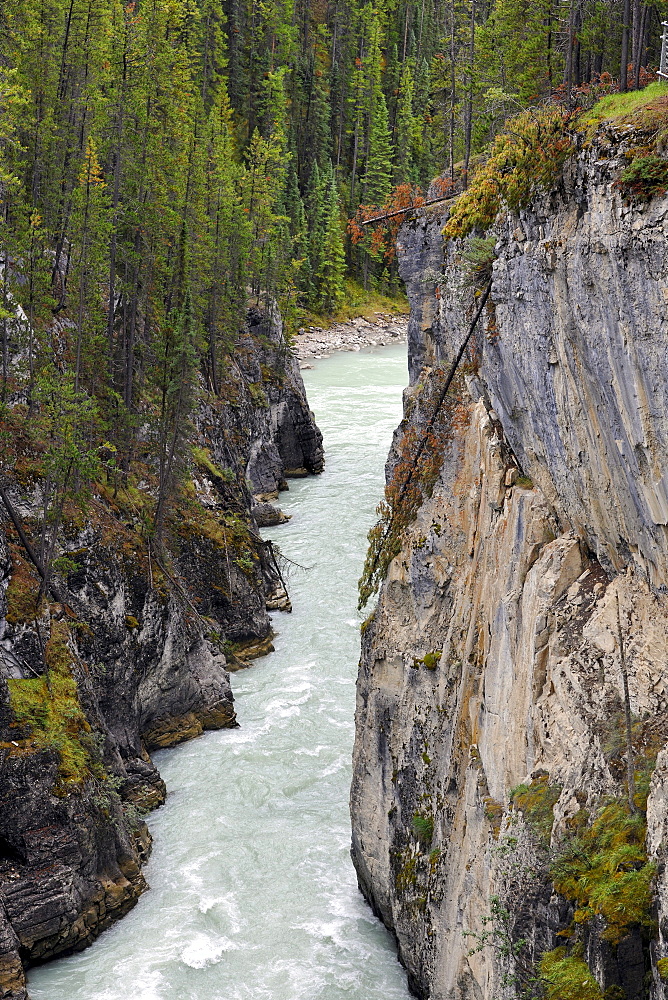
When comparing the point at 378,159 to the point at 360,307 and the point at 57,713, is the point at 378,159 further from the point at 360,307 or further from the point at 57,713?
the point at 57,713

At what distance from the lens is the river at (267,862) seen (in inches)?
650

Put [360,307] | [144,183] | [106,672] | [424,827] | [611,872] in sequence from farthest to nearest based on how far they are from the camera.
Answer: [360,307]
[144,183]
[106,672]
[424,827]
[611,872]

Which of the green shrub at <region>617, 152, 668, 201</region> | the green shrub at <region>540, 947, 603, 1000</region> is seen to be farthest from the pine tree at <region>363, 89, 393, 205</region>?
the green shrub at <region>540, 947, 603, 1000</region>

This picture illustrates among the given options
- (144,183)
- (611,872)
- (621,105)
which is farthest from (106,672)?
(621,105)

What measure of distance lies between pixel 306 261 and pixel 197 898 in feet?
220

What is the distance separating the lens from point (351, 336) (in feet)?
257

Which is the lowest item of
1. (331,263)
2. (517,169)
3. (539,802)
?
(539,802)

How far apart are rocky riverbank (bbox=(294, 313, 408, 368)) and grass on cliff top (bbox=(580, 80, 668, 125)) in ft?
191

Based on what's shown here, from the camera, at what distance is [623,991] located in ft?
28.2

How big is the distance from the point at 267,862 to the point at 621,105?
16.1 meters

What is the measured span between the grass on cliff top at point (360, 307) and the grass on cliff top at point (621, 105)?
222 feet

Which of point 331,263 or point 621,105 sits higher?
point 331,263

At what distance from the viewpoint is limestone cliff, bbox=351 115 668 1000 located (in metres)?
9.21

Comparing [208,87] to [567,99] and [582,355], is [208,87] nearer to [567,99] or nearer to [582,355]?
[567,99]
